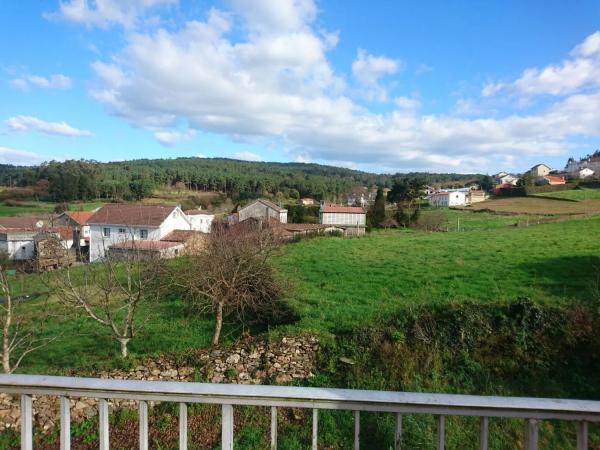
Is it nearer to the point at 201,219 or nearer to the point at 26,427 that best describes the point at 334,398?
the point at 26,427

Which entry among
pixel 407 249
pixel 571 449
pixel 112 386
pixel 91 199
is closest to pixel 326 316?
pixel 571 449

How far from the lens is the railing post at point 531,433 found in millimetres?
1970

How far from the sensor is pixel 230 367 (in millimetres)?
8117

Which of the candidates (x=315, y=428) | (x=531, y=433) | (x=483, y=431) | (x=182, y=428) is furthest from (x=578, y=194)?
(x=182, y=428)

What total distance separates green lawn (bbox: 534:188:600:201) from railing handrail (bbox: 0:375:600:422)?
187ft

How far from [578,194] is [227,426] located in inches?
2482

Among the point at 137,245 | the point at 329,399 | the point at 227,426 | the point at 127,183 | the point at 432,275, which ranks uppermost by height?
the point at 127,183

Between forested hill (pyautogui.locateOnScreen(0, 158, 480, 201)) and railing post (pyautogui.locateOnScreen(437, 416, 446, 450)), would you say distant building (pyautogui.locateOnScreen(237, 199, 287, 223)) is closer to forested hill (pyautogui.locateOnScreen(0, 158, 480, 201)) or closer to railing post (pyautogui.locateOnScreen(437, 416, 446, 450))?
forested hill (pyautogui.locateOnScreen(0, 158, 480, 201))

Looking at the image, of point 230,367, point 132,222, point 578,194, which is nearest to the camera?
point 230,367

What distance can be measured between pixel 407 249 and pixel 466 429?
16.9 metres

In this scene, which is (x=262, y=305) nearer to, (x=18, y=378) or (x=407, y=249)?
(x=18, y=378)

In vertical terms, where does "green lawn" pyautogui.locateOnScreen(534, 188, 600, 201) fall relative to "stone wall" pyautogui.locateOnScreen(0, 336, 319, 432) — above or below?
above

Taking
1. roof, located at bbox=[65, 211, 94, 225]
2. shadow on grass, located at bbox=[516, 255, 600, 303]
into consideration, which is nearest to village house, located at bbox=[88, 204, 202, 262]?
roof, located at bbox=[65, 211, 94, 225]

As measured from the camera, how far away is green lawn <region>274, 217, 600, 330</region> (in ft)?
34.2
